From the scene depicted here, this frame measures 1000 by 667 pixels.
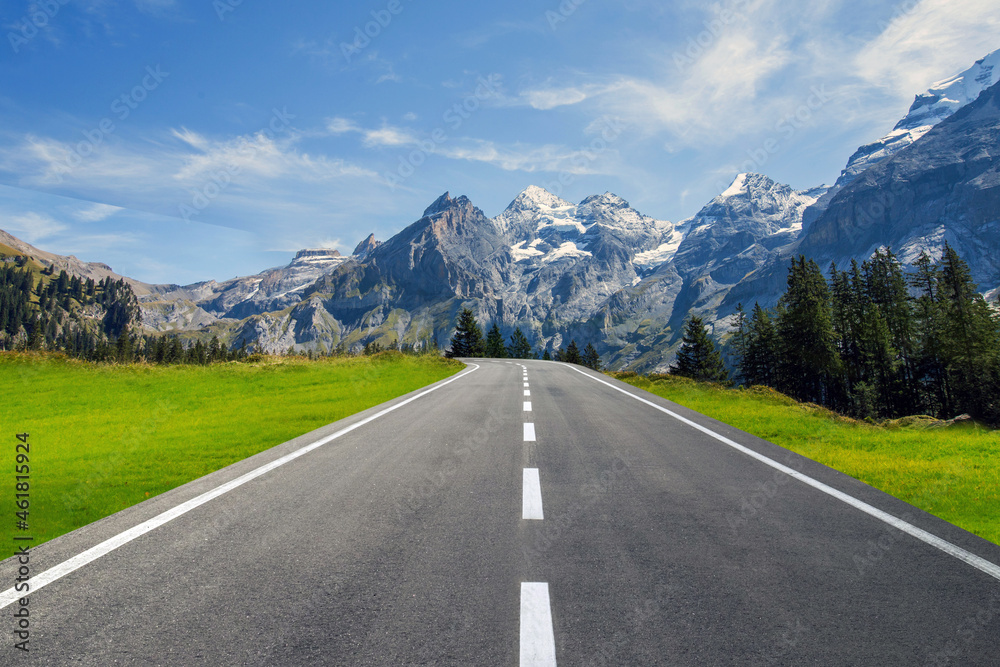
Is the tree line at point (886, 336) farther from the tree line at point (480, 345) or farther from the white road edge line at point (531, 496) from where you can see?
the white road edge line at point (531, 496)

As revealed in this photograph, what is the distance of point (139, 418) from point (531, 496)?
11302 mm

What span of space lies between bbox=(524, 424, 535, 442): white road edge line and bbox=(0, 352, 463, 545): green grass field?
15.2 feet

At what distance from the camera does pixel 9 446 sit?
8.91 metres

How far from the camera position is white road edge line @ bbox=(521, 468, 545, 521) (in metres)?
4.86

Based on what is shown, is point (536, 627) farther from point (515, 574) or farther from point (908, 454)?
point (908, 454)

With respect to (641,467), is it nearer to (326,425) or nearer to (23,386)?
(326,425)

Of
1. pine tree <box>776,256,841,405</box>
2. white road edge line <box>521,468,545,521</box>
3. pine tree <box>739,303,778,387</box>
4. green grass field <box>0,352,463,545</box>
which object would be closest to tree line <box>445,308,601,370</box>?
pine tree <box>739,303,778,387</box>

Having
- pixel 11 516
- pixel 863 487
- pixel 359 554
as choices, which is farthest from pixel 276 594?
pixel 863 487

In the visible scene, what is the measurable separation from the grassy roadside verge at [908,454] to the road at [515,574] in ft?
2.58

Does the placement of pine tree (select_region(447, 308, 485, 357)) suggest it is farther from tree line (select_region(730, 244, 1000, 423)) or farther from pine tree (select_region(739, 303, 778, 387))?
tree line (select_region(730, 244, 1000, 423))

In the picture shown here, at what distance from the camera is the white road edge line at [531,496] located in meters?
4.86

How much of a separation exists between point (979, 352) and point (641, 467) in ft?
144

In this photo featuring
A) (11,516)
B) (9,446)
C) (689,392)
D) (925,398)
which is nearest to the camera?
(11,516)

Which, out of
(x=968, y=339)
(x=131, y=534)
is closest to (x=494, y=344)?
(x=968, y=339)
